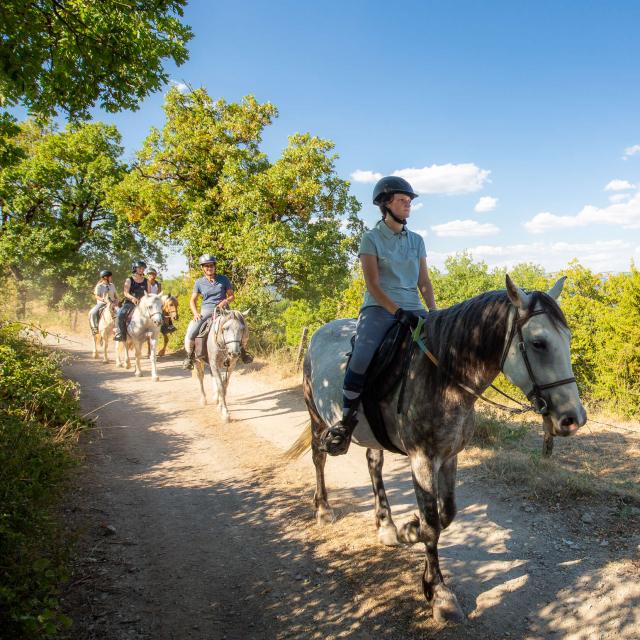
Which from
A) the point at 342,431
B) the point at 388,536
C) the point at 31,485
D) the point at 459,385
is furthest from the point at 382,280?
the point at 31,485

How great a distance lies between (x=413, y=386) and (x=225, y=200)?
14.7 meters

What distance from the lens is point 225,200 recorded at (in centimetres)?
1661

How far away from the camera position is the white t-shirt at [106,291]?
17062 mm

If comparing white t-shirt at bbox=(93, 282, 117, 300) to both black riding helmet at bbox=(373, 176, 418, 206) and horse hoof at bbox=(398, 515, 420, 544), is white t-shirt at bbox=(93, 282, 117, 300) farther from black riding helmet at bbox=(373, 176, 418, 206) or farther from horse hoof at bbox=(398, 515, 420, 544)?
horse hoof at bbox=(398, 515, 420, 544)

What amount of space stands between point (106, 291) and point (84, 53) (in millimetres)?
13369

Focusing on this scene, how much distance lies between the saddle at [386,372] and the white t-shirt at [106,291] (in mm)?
15672

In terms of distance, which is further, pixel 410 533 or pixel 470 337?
pixel 410 533

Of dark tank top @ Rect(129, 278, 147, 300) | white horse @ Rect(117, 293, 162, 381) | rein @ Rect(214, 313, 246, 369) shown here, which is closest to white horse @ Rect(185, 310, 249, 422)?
rein @ Rect(214, 313, 246, 369)

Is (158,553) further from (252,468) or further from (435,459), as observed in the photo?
(435,459)

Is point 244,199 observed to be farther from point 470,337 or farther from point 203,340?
point 470,337

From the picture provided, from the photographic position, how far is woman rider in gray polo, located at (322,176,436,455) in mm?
3820

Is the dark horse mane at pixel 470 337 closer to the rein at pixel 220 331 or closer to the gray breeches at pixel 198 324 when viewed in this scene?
the rein at pixel 220 331

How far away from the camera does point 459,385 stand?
10.7ft

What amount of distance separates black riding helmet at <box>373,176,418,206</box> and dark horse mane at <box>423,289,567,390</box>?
1186 millimetres
